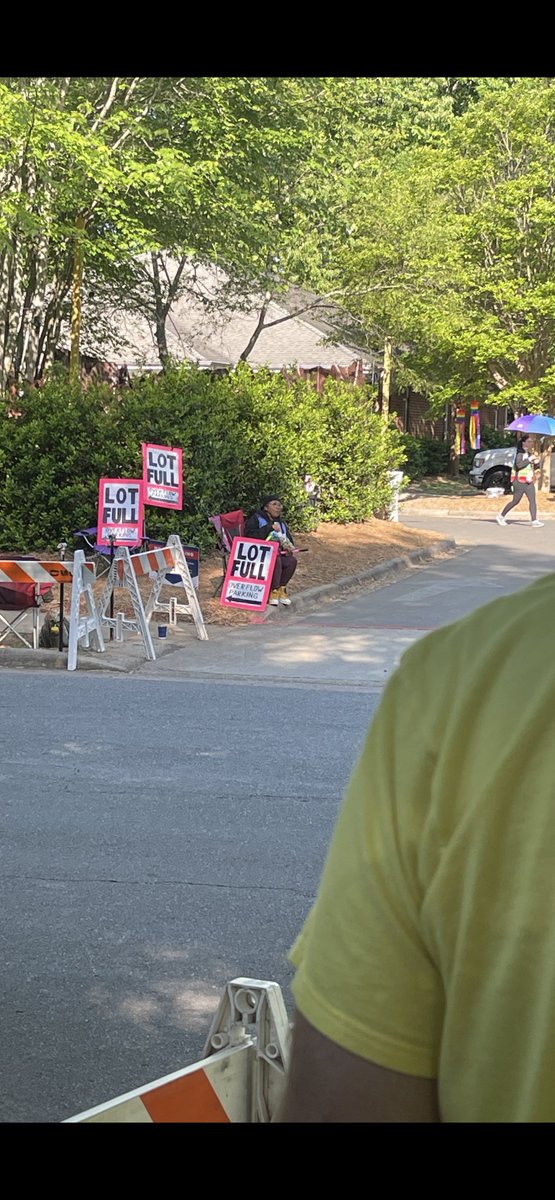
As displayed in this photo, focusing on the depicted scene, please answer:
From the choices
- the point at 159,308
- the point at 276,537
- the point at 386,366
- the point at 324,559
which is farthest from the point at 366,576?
the point at 386,366

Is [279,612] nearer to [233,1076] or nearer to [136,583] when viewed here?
[136,583]

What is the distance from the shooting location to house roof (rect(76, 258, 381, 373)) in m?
35.1

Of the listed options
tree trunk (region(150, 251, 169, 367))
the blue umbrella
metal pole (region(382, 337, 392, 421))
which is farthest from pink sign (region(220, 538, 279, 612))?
metal pole (region(382, 337, 392, 421))

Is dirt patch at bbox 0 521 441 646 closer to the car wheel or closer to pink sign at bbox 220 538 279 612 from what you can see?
pink sign at bbox 220 538 279 612

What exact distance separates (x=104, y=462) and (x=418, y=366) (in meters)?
19.7

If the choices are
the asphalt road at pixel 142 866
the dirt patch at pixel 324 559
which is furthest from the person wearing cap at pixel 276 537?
the asphalt road at pixel 142 866

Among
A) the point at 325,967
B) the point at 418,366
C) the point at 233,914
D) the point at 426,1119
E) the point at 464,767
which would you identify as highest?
the point at 418,366

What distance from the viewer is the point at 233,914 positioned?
18.9 feet

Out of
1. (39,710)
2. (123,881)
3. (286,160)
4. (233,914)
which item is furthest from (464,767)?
(286,160)

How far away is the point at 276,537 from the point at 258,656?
3.14m

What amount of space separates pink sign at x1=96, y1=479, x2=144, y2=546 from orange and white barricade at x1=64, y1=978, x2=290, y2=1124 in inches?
467

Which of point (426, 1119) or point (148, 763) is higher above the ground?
point (426, 1119)

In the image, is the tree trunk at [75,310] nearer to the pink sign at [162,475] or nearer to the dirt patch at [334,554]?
the dirt patch at [334,554]
